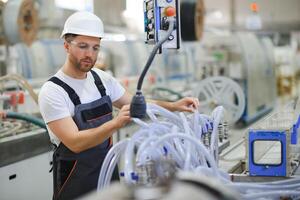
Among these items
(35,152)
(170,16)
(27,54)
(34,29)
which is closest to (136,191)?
(170,16)

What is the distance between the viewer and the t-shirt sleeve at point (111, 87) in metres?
2.14

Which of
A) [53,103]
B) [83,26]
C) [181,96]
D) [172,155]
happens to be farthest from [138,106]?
[181,96]

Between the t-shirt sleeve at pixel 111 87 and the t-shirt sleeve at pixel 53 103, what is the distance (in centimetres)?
31

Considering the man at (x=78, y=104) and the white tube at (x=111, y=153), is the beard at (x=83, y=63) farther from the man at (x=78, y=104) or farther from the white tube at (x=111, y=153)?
the white tube at (x=111, y=153)

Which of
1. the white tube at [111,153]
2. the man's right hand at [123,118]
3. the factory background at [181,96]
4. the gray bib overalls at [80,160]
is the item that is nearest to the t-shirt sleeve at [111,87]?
the gray bib overalls at [80,160]

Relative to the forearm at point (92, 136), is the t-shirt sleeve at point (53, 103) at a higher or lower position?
higher

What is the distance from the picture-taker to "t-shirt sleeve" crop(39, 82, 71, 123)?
5.91ft

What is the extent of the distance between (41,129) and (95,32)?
1.39 metres

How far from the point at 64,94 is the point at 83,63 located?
155 millimetres

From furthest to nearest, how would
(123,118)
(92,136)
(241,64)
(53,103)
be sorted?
(241,64) < (53,103) < (92,136) < (123,118)

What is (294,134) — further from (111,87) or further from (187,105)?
(111,87)

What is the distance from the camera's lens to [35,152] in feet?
9.86

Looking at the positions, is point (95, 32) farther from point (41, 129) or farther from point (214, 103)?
point (214, 103)

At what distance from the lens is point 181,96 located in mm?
4727
